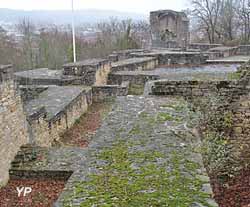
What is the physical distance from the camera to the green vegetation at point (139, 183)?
297 cm

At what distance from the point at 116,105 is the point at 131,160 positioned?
2122 millimetres

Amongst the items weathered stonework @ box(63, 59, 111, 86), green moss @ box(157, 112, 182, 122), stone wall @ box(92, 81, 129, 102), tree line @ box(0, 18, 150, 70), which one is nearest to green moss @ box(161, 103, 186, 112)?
green moss @ box(157, 112, 182, 122)

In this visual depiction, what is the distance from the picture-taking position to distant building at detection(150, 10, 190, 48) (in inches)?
1220

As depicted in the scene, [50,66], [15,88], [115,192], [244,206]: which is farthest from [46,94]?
[50,66]

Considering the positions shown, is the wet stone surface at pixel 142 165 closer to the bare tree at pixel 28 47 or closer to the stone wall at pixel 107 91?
the stone wall at pixel 107 91

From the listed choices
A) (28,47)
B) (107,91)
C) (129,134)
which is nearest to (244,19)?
(28,47)

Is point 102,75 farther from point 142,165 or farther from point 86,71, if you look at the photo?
point 142,165

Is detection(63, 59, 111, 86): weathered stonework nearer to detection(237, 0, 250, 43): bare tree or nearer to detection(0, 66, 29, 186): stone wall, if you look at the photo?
detection(0, 66, 29, 186): stone wall

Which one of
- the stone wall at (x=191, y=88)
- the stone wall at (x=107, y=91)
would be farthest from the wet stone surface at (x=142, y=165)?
the stone wall at (x=107, y=91)

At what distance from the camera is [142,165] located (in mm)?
3621

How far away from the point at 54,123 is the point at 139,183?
7.74 metres

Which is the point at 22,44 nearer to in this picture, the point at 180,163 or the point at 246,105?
the point at 246,105

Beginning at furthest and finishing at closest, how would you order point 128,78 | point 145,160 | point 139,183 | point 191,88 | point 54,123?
point 128,78, point 54,123, point 191,88, point 145,160, point 139,183

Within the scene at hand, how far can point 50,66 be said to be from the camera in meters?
29.2
